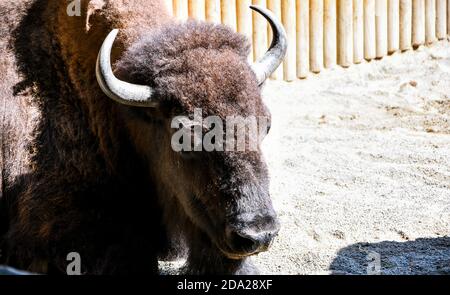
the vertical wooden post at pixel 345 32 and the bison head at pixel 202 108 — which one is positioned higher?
the bison head at pixel 202 108

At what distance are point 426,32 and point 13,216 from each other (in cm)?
628

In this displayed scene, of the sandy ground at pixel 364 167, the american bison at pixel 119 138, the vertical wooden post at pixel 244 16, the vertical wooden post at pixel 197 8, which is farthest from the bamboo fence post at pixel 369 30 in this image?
the american bison at pixel 119 138

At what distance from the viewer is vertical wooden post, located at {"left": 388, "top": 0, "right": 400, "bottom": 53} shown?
31.9 feet

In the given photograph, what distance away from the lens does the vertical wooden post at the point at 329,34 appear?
926 centimetres

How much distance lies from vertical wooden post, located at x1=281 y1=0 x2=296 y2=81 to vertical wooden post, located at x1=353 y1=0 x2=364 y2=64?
792 millimetres

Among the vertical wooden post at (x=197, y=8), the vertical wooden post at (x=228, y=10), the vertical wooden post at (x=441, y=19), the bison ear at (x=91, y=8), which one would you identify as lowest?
the vertical wooden post at (x=441, y=19)

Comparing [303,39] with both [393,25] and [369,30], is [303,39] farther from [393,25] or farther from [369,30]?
[393,25]

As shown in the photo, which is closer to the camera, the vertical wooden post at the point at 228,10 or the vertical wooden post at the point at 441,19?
the vertical wooden post at the point at 228,10

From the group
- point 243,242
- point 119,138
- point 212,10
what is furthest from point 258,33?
point 243,242

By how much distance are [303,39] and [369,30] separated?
35.0 inches

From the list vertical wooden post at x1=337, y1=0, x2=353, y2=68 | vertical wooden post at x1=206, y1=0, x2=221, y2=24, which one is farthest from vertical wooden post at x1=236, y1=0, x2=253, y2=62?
vertical wooden post at x1=337, y1=0, x2=353, y2=68

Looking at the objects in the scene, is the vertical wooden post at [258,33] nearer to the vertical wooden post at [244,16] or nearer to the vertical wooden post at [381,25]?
the vertical wooden post at [244,16]

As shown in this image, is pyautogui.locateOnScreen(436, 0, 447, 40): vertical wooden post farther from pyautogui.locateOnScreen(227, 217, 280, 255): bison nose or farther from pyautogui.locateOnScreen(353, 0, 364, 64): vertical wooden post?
pyautogui.locateOnScreen(227, 217, 280, 255): bison nose

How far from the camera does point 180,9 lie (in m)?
8.30
